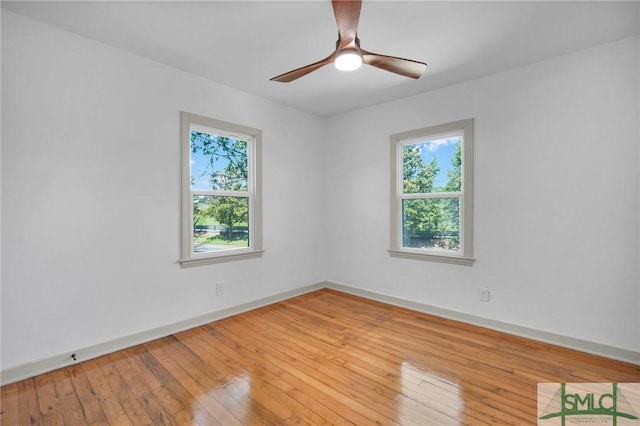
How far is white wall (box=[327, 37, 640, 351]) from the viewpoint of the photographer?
8.36 ft

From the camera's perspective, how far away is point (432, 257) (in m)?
3.64

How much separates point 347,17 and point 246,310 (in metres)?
3.20

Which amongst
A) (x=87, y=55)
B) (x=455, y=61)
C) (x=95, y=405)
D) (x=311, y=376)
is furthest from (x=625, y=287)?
(x=87, y=55)

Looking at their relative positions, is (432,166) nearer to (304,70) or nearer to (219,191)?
(304,70)

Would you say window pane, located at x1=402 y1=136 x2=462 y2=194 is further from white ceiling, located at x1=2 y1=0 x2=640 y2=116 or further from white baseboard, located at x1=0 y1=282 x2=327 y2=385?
white baseboard, located at x1=0 y1=282 x2=327 y2=385

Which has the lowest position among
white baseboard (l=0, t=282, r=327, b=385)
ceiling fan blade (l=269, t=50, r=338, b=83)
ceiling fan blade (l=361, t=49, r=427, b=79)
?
white baseboard (l=0, t=282, r=327, b=385)

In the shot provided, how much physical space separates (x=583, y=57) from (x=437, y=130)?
1.36 m

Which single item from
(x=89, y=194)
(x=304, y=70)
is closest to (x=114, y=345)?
(x=89, y=194)

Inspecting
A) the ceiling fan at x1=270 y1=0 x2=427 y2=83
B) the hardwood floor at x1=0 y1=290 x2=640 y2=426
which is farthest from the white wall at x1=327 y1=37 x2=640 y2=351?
the ceiling fan at x1=270 y1=0 x2=427 y2=83

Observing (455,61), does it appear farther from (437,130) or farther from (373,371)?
(373,371)

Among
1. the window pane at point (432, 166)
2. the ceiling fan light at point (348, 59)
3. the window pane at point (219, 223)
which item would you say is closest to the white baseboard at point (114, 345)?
the window pane at point (219, 223)

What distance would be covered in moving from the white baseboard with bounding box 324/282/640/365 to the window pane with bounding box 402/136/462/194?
1.40 meters

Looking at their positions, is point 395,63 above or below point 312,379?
above

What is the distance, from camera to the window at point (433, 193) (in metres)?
3.40
